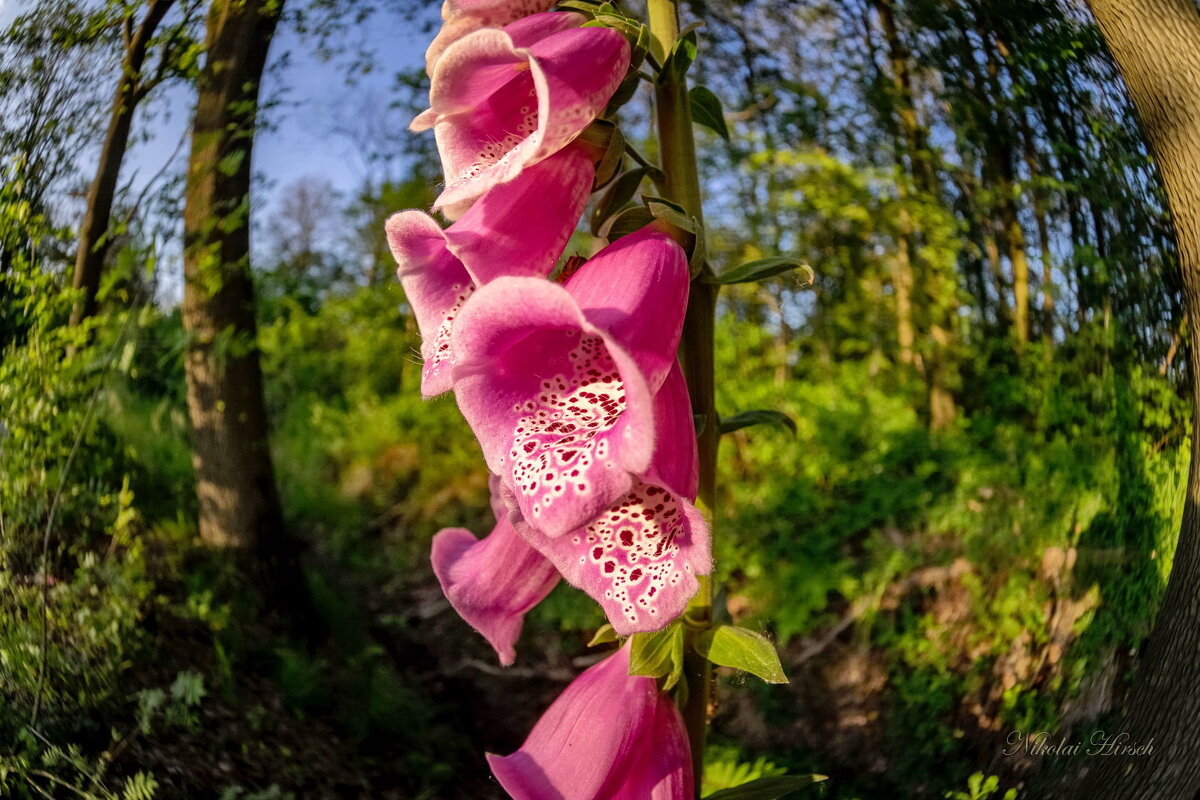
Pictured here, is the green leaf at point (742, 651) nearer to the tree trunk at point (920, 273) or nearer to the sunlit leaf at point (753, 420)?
the sunlit leaf at point (753, 420)

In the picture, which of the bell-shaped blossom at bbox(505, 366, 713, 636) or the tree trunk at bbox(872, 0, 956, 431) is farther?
the tree trunk at bbox(872, 0, 956, 431)

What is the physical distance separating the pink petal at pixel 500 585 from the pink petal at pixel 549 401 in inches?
8.2

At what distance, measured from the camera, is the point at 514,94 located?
61 cm

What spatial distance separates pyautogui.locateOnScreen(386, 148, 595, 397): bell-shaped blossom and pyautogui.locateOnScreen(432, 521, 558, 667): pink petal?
19cm

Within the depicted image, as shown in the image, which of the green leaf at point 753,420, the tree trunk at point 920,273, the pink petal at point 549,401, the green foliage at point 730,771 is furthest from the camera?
the tree trunk at point 920,273

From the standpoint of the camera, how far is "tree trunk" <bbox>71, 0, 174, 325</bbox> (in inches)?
31.5

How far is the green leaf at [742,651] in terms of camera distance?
59 centimetres

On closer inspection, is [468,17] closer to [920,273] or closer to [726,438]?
[920,273]

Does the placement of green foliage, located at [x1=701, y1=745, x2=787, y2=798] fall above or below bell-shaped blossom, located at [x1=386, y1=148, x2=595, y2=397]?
below

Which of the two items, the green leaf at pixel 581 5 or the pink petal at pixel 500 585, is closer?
the green leaf at pixel 581 5

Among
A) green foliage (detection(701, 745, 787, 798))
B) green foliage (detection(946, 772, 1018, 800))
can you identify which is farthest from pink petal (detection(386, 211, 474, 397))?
green foliage (detection(946, 772, 1018, 800))

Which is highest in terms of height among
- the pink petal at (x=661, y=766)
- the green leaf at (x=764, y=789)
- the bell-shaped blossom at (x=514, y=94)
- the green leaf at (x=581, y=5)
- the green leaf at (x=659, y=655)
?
the green leaf at (x=581, y=5)

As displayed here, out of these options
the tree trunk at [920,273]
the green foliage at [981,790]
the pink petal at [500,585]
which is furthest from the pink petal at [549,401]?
the tree trunk at [920,273]

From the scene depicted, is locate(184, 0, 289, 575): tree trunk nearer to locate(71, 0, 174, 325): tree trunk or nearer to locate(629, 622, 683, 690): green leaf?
locate(71, 0, 174, 325): tree trunk
